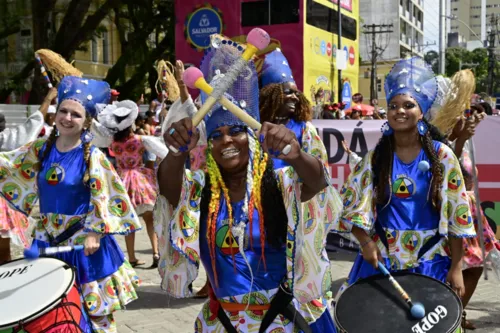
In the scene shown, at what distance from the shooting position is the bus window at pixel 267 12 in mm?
18594

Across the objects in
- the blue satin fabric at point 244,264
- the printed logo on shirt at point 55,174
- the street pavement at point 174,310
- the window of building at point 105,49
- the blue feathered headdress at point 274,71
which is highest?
the window of building at point 105,49

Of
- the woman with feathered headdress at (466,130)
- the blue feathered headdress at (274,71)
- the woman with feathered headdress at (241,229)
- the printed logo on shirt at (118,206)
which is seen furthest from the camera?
the blue feathered headdress at (274,71)

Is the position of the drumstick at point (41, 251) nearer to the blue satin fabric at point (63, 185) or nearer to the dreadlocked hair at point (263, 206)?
the blue satin fabric at point (63, 185)

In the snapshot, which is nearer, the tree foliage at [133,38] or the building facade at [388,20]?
the tree foliage at [133,38]

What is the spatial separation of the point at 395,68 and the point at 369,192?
27.9 inches

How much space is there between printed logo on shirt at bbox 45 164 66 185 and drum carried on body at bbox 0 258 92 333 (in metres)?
0.60

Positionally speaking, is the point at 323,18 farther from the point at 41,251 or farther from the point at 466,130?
the point at 41,251

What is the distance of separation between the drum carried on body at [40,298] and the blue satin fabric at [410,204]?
1.64 meters

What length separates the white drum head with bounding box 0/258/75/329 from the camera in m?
3.13

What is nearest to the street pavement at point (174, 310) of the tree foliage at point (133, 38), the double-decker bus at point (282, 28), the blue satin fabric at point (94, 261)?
the blue satin fabric at point (94, 261)

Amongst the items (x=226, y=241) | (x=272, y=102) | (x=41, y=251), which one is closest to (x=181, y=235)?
(x=226, y=241)

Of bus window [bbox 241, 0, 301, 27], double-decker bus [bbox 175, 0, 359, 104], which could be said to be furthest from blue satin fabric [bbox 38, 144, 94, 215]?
bus window [bbox 241, 0, 301, 27]

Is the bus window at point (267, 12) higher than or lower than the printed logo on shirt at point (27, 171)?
higher

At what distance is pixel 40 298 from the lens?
322 cm
